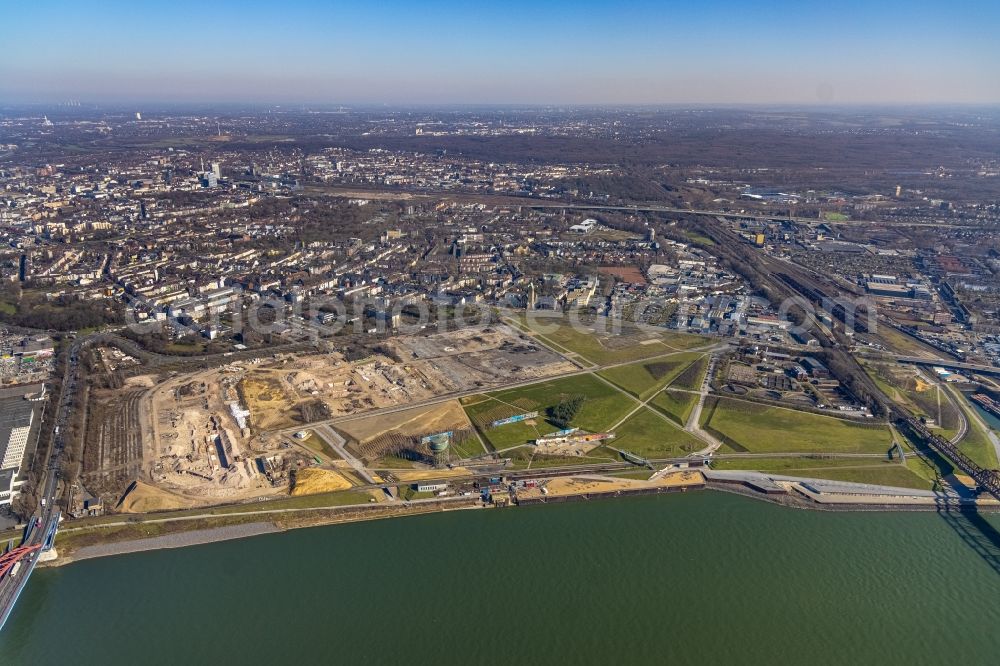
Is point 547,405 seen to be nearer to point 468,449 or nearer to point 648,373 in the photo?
point 468,449

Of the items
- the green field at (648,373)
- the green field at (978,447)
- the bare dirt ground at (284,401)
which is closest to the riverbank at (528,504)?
the bare dirt ground at (284,401)

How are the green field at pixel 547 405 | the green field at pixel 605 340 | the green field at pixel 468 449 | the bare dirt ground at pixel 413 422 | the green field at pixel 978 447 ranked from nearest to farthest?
1. the green field at pixel 978 447
2. the green field at pixel 468 449
3. the bare dirt ground at pixel 413 422
4. the green field at pixel 547 405
5. the green field at pixel 605 340

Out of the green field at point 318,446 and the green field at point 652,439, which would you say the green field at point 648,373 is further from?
the green field at point 318,446

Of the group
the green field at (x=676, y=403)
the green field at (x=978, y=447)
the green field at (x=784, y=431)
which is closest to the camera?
the green field at (x=978, y=447)

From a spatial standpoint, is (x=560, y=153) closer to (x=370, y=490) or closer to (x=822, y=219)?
(x=822, y=219)

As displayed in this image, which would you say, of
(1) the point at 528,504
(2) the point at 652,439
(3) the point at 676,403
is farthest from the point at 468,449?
(3) the point at 676,403

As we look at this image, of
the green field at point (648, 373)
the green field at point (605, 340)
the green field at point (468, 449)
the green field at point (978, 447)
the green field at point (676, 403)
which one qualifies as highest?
the green field at point (605, 340)

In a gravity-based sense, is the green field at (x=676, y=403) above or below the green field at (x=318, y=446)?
above

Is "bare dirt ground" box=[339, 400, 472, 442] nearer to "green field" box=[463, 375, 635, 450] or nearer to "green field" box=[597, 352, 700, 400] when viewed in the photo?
"green field" box=[463, 375, 635, 450]
